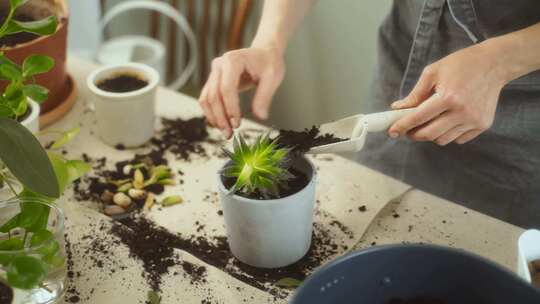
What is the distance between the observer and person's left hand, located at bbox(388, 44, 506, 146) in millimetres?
801

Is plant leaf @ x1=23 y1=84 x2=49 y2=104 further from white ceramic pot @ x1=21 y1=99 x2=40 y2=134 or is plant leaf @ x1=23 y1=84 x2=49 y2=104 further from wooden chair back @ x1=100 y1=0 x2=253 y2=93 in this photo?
wooden chair back @ x1=100 y1=0 x2=253 y2=93

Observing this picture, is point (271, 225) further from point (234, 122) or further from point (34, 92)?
point (34, 92)

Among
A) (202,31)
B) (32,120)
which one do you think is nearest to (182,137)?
(32,120)

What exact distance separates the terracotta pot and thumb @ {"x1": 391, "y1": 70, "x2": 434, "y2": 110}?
1.87 feet

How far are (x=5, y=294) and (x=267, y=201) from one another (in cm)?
32

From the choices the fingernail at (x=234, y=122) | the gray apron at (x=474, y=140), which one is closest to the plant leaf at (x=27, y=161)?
the fingernail at (x=234, y=122)

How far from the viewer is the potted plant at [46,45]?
0.98 metres

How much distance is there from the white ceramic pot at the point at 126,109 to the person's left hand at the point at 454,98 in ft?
1.38

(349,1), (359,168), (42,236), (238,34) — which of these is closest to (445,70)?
(359,168)

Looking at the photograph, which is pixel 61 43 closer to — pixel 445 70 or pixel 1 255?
pixel 1 255

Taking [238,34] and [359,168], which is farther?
[238,34]

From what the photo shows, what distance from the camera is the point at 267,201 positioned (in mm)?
749

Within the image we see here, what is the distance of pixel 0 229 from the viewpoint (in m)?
0.69

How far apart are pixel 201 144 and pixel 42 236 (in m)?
0.41
